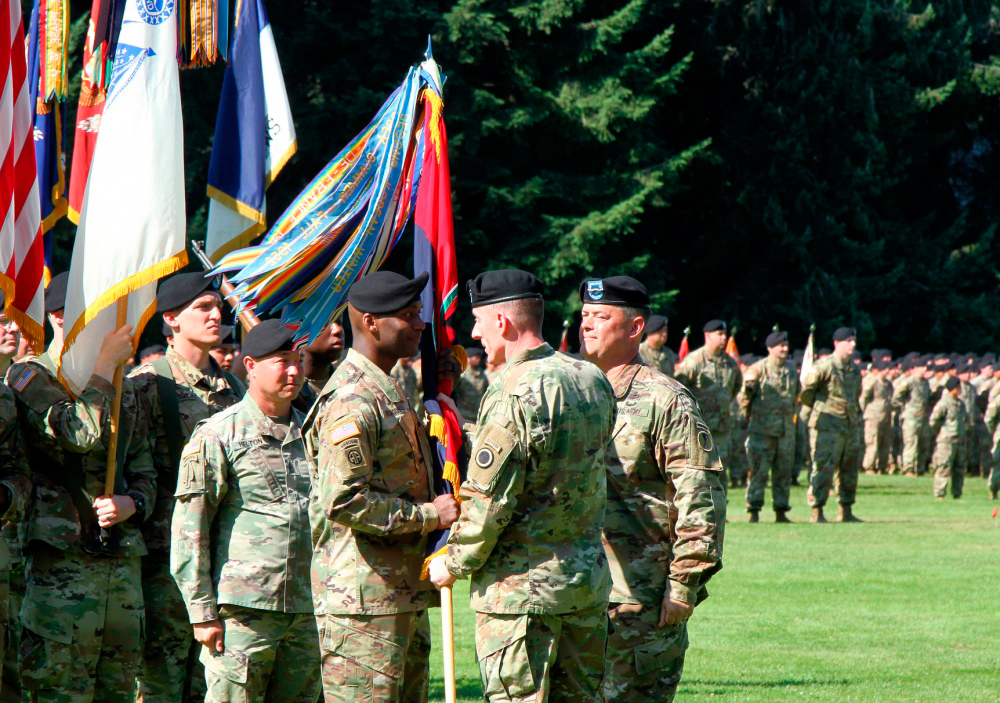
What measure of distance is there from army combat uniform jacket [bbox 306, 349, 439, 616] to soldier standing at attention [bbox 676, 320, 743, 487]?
13951 millimetres

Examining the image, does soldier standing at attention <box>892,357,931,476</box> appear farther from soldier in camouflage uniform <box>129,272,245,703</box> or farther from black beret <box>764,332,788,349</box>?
soldier in camouflage uniform <box>129,272,245,703</box>

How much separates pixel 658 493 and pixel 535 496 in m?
1.16

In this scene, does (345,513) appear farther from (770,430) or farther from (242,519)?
(770,430)

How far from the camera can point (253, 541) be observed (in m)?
6.16

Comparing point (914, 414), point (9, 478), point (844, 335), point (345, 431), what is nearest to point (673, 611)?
point (345, 431)

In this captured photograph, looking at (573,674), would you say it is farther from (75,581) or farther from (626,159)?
(626,159)

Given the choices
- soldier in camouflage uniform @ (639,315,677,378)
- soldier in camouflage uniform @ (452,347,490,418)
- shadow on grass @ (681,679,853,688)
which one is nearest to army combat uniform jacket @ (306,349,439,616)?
shadow on grass @ (681,679,853,688)

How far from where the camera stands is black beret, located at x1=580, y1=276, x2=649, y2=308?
6.26 meters

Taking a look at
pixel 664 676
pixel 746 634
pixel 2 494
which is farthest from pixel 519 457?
pixel 746 634

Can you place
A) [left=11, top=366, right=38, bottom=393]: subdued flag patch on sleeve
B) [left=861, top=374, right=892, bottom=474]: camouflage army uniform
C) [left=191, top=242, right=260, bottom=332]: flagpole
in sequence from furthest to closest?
[left=861, top=374, right=892, bottom=474]: camouflage army uniform
[left=191, top=242, right=260, bottom=332]: flagpole
[left=11, top=366, right=38, bottom=393]: subdued flag patch on sleeve

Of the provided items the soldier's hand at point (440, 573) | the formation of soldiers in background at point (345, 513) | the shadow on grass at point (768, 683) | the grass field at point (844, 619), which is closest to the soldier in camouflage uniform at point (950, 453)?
the grass field at point (844, 619)

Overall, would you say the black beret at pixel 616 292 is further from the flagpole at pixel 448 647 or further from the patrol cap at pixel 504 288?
the flagpole at pixel 448 647

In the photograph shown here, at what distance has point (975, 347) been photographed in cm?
4112

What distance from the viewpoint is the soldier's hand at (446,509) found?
5.50 metres
